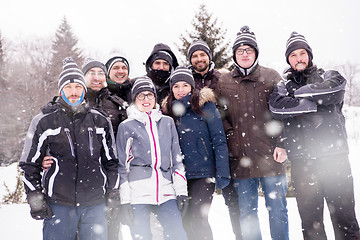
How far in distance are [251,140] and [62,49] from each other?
34369 mm

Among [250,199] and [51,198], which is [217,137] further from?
[51,198]

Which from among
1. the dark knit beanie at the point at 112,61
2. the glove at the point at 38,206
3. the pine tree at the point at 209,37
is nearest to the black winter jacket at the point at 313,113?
the dark knit beanie at the point at 112,61

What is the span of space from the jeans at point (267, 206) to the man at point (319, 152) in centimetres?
24

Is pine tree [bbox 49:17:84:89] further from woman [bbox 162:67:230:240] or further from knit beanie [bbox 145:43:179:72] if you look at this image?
woman [bbox 162:67:230:240]

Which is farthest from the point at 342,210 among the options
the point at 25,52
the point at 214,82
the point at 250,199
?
the point at 25,52

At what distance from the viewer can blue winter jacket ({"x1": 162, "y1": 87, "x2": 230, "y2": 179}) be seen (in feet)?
11.3

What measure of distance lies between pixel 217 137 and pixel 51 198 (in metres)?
2.01

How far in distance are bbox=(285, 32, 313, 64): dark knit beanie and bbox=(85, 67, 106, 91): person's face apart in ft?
8.71

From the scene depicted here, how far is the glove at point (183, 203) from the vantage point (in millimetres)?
3246

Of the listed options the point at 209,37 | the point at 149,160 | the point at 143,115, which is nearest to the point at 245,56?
the point at 143,115

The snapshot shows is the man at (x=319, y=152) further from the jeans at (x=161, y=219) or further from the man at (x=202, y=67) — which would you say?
the jeans at (x=161, y=219)

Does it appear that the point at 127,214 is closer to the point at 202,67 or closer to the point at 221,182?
the point at 221,182

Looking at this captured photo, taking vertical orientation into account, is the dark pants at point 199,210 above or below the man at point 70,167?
below

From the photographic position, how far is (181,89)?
12.3ft
